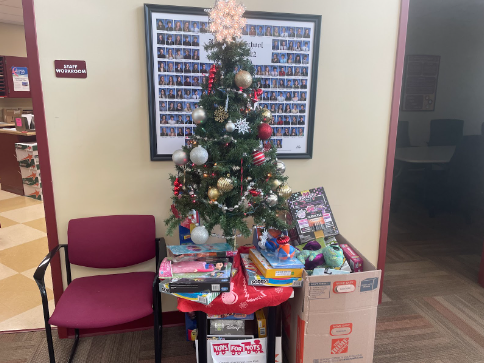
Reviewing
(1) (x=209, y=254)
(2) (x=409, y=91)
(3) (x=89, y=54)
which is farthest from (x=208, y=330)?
(2) (x=409, y=91)

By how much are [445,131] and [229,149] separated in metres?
4.23

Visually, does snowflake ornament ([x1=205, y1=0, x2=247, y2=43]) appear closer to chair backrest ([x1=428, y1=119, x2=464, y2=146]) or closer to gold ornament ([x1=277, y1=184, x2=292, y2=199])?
gold ornament ([x1=277, y1=184, x2=292, y2=199])

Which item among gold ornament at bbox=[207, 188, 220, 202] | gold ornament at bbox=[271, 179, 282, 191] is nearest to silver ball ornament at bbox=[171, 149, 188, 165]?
gold ornament at bbox=[207, 188, 220, 202]

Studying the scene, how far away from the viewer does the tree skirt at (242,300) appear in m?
1.60

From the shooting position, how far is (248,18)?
201 centimetres

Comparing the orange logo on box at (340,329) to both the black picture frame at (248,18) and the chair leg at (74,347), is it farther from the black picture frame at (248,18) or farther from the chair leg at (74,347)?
the chair leg at (74,347)

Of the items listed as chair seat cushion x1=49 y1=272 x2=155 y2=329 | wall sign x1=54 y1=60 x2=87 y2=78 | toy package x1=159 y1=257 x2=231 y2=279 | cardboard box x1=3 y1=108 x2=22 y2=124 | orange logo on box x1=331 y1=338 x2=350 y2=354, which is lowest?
orange logo on box x1=331 y1=338 x2=350 y2=354

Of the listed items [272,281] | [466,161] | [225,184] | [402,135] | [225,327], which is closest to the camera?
[225,184]

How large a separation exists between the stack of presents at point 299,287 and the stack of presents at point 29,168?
12.0 feet

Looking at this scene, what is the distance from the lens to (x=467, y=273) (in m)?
3.00

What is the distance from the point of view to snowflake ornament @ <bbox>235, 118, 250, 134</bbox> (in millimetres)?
1622

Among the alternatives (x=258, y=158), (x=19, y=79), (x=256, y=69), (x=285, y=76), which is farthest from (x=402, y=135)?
(x=19, y=79)

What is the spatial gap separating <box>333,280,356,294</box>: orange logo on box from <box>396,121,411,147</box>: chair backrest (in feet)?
11.5

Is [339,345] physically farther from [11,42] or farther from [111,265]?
[11,42]
